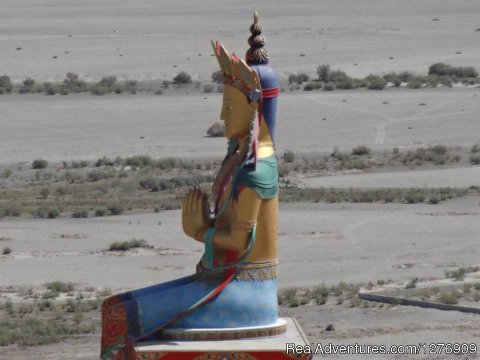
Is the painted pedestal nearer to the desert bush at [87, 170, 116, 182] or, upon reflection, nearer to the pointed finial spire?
the pointed finial spire

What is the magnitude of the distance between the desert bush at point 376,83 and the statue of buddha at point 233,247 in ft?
114

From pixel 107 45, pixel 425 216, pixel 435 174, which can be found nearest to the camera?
pixel 425 216

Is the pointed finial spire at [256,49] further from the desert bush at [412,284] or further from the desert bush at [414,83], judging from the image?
the desert bush at [414,83]

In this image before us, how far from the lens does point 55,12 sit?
7919cm

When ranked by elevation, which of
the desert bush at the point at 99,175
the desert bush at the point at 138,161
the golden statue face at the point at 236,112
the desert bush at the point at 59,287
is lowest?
the desert bush at the point at 99,175

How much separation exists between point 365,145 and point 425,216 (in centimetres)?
992

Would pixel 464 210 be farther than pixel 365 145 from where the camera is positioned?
No

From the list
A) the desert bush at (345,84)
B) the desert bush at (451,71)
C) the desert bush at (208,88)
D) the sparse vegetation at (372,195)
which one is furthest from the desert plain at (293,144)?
the desert bush at (451,71)

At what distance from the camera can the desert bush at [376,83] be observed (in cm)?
4716

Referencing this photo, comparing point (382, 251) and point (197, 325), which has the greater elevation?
point (197, 325)

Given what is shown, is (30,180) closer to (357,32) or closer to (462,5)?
(357,32)

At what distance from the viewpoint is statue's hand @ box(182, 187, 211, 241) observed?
12625 millimetres

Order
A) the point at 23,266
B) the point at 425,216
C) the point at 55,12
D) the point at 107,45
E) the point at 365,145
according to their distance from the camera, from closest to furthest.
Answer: the point at 23,266 < the point at 425,216 < the point at 365,145 < the point at 107,45 < the point at 55,12

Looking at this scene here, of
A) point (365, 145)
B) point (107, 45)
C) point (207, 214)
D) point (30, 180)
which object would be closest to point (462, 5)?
point (107, 45)
